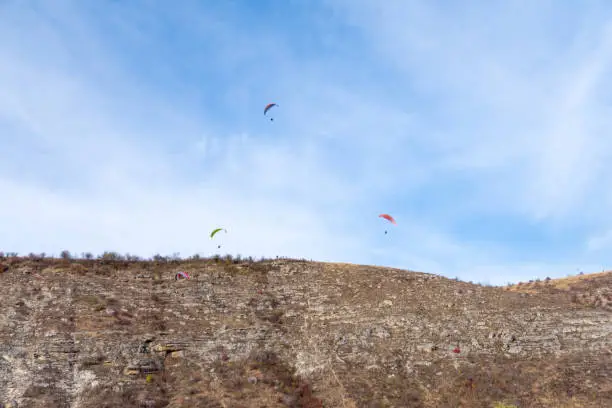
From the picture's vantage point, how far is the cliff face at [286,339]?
25.1 metres

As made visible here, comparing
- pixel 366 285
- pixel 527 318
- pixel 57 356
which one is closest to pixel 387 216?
pixel 366 285

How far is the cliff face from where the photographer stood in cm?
2512

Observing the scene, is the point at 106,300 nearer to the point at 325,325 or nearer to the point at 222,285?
the point at 222,285

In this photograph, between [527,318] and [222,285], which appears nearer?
[527,318]

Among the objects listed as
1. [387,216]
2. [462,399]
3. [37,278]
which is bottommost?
[462,399]

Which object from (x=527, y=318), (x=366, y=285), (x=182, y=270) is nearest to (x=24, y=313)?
(x=182, y=270)

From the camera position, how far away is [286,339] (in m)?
29.8

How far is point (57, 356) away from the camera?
1033 inches

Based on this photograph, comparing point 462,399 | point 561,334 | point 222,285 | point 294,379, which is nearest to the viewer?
point 462,399

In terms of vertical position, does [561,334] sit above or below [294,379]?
above

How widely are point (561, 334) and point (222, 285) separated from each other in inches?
755

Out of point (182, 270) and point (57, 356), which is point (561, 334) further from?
point (57, 356)

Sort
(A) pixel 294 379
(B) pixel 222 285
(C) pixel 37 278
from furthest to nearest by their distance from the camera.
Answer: (B) pixel 222 285 → (C) pixel 37 278 → (A) pixel 294 379

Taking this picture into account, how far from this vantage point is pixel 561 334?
29062 millimetres
